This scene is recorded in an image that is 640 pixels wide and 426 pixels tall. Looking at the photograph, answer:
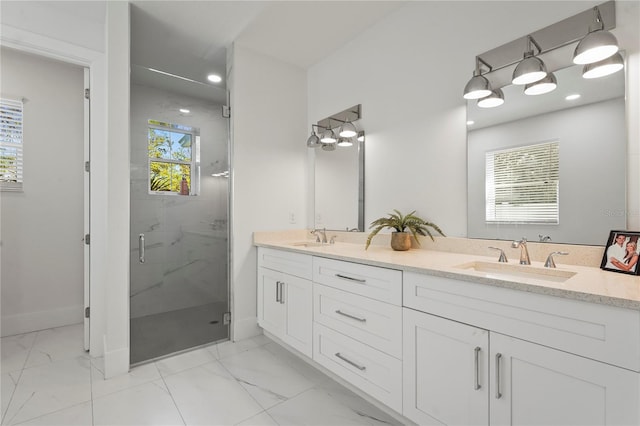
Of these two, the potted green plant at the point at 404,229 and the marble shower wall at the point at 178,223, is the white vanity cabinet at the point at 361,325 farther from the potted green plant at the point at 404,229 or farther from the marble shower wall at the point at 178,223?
the marble shower wall at the point at 178,223

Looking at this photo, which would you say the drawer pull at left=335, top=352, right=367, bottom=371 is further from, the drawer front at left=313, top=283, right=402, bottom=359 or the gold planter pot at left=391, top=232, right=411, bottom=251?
the gold planter pot at left=391, top=232, right=411, bottom=251

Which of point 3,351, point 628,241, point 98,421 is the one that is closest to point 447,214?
point 628,241

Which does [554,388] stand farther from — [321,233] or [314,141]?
[314,141]

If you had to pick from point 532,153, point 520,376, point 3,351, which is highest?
point 532,153

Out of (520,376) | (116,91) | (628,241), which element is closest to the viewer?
(520,376)

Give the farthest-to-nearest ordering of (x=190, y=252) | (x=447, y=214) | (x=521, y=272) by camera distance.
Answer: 1. (x=190, y=252)
2. (x=447, y=214)
3. (x=521, y=272)

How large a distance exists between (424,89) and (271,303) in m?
2.08

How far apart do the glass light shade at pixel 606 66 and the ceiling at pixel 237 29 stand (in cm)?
142

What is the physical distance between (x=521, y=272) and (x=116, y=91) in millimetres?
2832

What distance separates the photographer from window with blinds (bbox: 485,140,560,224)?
159 cm

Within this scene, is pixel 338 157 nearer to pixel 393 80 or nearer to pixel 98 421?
pixel 393 80

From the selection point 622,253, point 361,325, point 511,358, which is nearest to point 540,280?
point 511,358

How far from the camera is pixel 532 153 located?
5.42ft

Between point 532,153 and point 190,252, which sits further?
point 190,252
